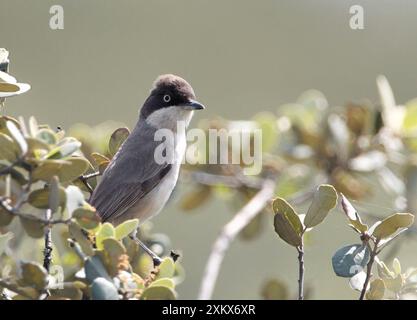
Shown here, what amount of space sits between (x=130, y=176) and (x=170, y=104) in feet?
1.65

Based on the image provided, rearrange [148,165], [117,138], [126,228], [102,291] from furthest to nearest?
[148,165] < [117,138] < [126,228] < [102,291]

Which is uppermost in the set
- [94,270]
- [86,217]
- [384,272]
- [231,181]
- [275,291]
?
[86,217]

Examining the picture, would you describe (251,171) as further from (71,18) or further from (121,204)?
(71,18)

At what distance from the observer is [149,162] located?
375cm

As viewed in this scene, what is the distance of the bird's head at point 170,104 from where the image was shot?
397 cm

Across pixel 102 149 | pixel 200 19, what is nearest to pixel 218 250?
pixel 102 149

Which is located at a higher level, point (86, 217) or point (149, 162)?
point (86, 217)

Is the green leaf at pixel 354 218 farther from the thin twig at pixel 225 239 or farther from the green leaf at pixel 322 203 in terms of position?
the thin twig at pixel 225 239

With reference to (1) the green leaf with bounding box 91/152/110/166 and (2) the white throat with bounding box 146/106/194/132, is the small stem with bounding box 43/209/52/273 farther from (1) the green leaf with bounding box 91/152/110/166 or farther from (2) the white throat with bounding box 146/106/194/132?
(2) the white throat with bounding box 146/106/194/132

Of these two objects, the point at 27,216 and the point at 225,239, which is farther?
the point at 225,239

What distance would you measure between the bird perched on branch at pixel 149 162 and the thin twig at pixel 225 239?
46 cm

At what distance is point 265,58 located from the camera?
948 centimetres

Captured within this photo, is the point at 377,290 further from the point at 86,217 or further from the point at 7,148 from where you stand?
the point at 7,148

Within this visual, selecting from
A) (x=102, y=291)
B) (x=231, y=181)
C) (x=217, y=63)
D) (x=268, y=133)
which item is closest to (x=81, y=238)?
(x=102, y=291)
